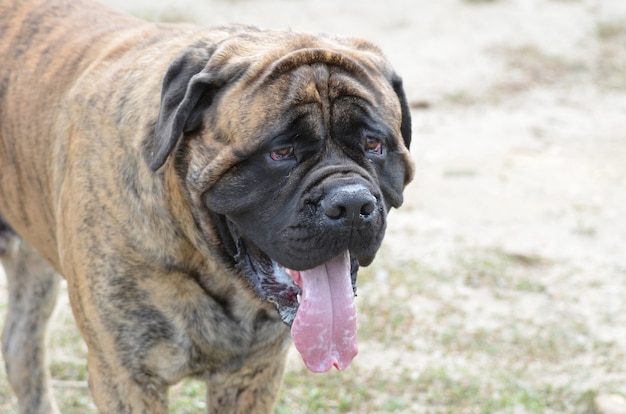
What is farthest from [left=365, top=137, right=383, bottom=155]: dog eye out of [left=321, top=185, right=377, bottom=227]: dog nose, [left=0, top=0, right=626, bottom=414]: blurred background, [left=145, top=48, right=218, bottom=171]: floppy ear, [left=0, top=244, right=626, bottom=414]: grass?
[left=0, top=244, right=626, bottom=414]: grass

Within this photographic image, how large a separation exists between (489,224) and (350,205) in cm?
366

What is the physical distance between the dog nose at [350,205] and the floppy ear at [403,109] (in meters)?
0.50

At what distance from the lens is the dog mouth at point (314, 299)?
2912mm

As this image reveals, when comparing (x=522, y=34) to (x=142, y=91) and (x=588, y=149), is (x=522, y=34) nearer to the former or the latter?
(x=588, y=149)

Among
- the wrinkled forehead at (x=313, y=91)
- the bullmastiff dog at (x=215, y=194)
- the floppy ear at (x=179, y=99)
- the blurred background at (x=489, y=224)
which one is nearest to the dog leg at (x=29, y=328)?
the blurred background at (x=489, y=224)

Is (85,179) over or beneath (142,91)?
beneath

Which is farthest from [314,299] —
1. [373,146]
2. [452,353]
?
[452,353]

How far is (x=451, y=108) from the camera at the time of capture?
26.7 feet

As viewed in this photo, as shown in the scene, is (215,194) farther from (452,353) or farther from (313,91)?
(452,353)

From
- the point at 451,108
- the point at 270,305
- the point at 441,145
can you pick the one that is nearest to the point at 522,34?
the point at 451,108

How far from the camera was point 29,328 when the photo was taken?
421 cm

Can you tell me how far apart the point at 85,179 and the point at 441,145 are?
15.0 feet

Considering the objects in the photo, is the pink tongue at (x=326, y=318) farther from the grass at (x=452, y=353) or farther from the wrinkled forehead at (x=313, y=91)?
the grass at (x=452, y=353)

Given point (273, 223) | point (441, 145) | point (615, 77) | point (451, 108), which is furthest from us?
point (615, 77)
